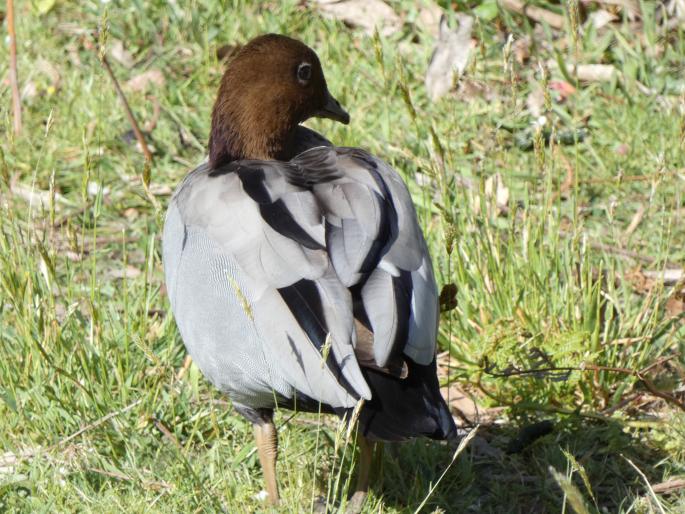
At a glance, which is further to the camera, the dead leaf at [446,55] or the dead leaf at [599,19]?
the dead leaf at [599,19]

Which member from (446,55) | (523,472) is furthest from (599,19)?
(523,472)

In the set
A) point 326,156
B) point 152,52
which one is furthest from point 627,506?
point 152,52

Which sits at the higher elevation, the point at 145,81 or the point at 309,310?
the point at 309,310

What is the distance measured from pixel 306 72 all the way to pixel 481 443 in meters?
1.52

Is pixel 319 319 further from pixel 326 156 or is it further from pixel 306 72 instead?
pixel 306 72

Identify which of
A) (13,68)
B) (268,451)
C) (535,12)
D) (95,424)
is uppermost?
(13,68)

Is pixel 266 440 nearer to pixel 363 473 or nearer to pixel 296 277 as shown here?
pixel 363 473

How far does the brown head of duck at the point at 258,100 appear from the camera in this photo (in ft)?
13.0

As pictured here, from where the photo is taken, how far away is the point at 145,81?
248 inches

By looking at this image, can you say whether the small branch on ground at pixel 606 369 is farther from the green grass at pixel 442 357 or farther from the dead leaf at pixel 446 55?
the dead leaf at pixel 446 55

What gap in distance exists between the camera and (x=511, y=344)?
3729 mm

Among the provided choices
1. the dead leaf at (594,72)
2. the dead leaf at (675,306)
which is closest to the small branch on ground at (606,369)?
the dead leaf at (675,306)

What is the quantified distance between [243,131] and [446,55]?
7.81 ft

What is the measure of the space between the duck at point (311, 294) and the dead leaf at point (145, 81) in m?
2.59
